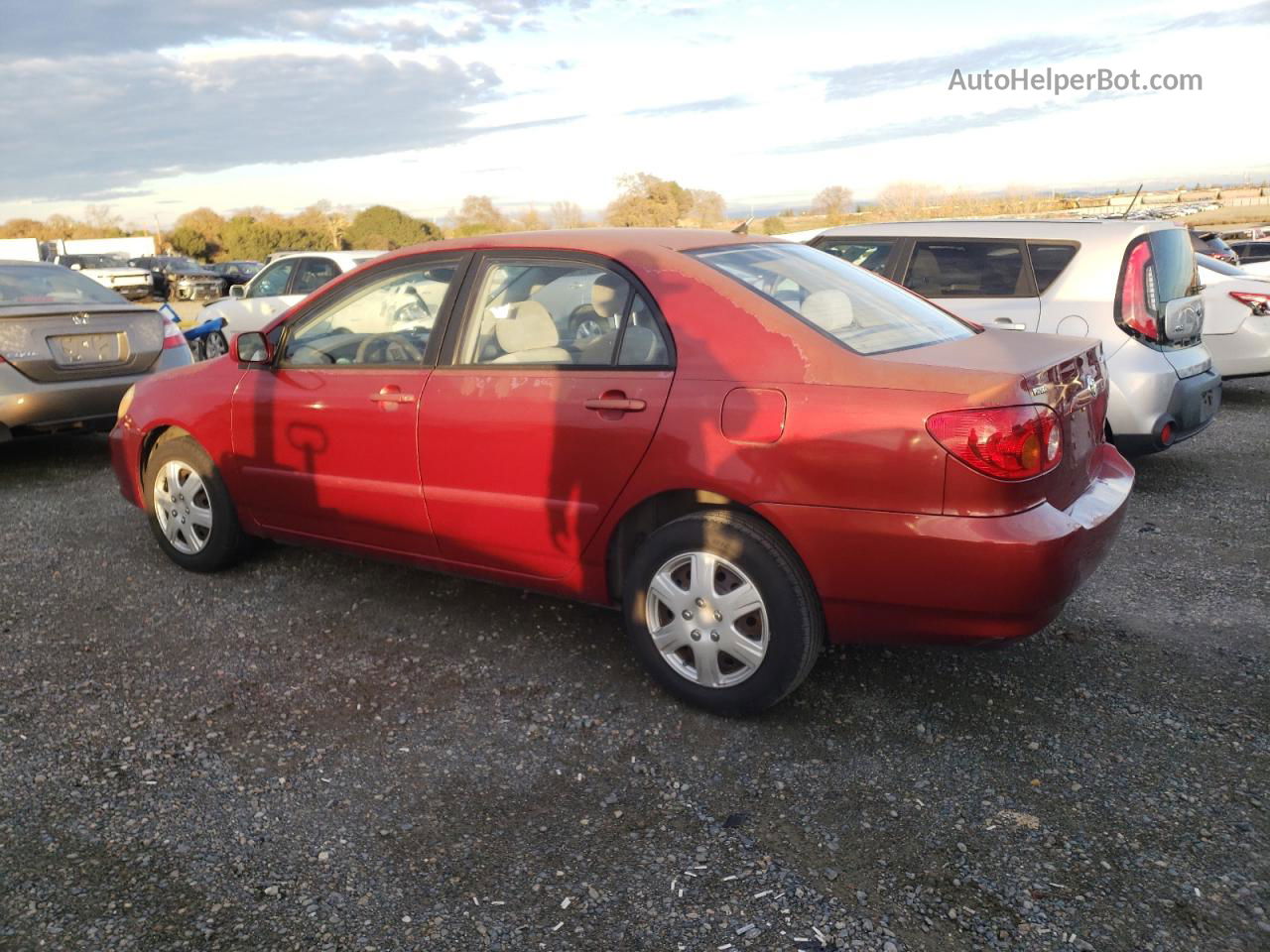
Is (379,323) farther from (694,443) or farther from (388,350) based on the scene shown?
(694,443)

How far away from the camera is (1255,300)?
9.01 m

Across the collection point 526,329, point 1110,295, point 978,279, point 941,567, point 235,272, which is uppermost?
point 235,272

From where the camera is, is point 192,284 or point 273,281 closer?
point 273,281

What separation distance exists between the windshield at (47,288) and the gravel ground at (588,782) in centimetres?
338

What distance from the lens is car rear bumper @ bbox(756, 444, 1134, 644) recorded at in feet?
9.79

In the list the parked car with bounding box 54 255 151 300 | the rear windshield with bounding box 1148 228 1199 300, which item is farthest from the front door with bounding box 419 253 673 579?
the parked car with bounding box 54 255 151 300

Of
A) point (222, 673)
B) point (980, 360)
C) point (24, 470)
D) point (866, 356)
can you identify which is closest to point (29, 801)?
point (222, 673)

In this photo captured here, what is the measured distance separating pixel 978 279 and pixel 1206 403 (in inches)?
60.3

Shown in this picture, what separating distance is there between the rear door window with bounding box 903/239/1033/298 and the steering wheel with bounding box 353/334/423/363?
372 cm

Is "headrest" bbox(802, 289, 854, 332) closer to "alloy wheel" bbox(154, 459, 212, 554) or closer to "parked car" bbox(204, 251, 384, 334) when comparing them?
"alloy wheel" bbox(154, 459, 212, 554)

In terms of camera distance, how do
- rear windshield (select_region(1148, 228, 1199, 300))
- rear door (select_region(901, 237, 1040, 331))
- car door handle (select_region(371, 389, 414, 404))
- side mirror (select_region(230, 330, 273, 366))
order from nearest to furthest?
car door handle (select_region(371, 389, 414, 404))
side mirror (select_region(230, 330, 273, 366))
rear windshield (select_region(1148, 228, 1199, 300))
rear door (select_region(901, 237, 1040, 331))

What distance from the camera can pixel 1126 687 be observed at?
3.65 metres

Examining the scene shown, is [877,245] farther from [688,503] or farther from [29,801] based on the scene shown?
[29,801]

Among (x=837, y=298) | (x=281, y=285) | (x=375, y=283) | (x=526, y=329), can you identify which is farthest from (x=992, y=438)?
(x=281, y=285)
